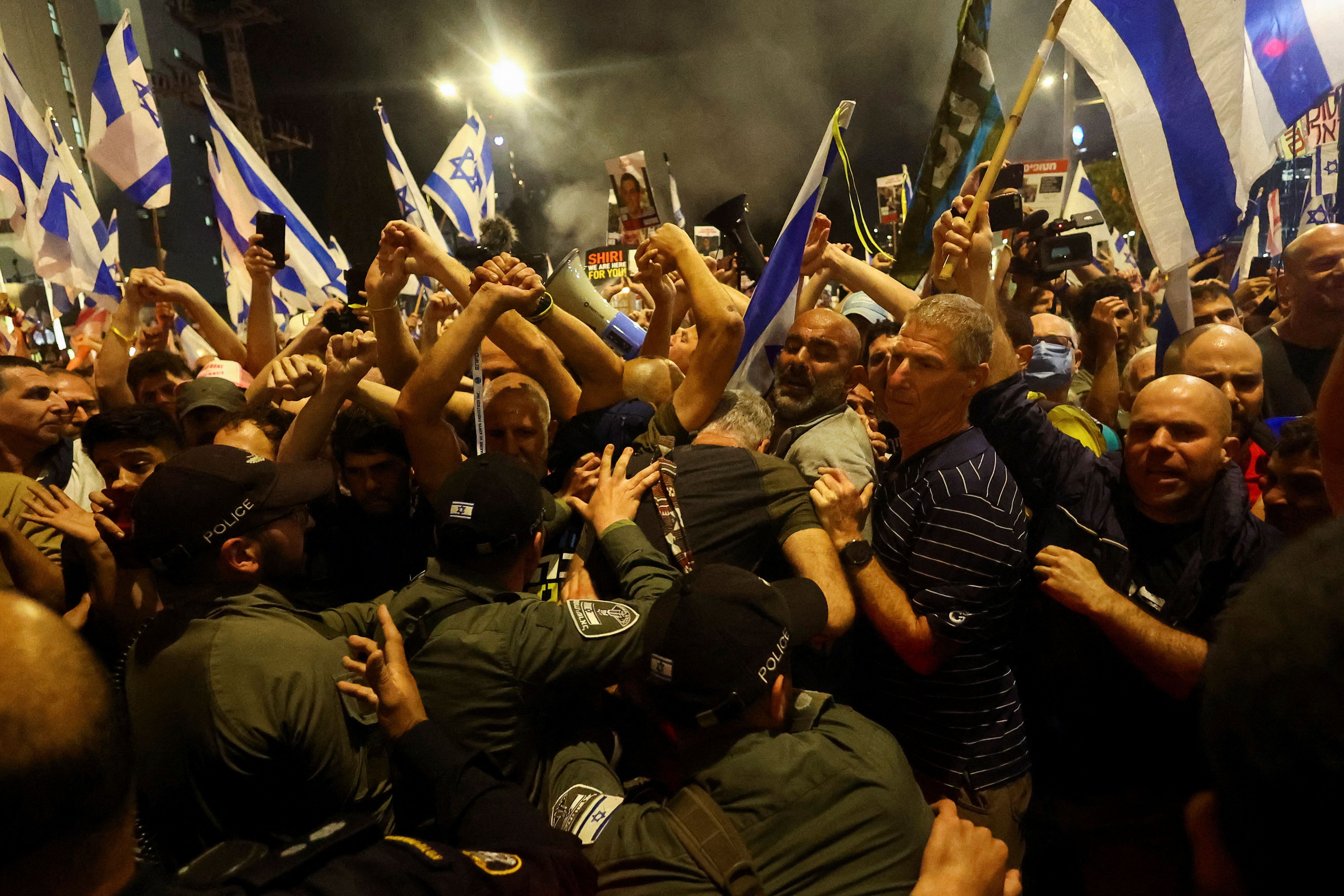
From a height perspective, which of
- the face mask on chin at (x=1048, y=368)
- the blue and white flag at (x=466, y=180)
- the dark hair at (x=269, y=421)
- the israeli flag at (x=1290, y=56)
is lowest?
the face mask on chin at (x=1048, y=368)

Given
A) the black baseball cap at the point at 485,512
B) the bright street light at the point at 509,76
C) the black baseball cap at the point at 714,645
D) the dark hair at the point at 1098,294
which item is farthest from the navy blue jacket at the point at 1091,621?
the bright street light at the point at 509,76

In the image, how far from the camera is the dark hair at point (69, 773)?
31.3 inches

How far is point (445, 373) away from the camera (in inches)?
113

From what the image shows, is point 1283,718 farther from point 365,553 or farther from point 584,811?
point 365,553

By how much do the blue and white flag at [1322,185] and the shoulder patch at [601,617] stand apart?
9.39 metres

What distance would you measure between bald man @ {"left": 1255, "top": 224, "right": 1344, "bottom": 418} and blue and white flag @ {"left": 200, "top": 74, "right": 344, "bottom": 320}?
7976 mm

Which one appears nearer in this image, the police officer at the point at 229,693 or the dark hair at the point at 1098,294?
the police officer at the point at 229,693

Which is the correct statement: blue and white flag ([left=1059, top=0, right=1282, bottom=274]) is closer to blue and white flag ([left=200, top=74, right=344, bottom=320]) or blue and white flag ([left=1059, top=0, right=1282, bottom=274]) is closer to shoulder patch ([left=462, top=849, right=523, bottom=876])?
shoulder patch ([left=462, top=849, right=523, bottom=876])

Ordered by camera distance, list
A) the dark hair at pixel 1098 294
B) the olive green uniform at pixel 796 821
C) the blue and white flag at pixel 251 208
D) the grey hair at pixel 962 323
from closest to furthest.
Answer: the olive green uniform at pixel 796 821 < the grey hair at pixel 962 323 < the dark hair at pixel 1098 294 < the blue and white flag at pixel 251 208

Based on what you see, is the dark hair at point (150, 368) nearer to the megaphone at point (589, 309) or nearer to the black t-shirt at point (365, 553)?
the black t-shirt at point (365, 553)

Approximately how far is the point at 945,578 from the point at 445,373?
1.90 m

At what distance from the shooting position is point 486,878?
127 cm

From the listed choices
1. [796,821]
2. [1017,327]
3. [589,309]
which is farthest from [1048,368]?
[796,821]

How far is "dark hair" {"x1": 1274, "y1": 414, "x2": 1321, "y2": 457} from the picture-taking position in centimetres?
262
